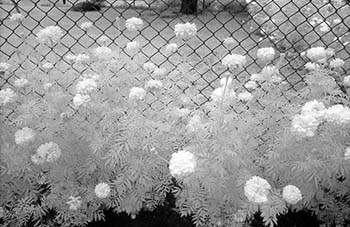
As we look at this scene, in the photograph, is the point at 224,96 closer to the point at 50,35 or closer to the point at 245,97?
the point at 245,97

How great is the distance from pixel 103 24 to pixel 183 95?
3.65 m

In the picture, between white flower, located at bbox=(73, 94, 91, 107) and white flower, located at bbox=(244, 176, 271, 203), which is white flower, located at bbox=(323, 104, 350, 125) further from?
white flower, located at bbox=(73, 94, 91, 107)

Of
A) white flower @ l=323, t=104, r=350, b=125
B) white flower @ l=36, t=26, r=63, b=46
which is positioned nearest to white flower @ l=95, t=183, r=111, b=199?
white flower @ l=36, t=26, r=63, b=46

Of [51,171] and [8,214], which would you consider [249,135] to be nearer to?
[51,171]

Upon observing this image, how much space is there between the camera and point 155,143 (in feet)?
7.39

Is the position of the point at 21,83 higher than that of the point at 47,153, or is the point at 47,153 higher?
the point at 21,83

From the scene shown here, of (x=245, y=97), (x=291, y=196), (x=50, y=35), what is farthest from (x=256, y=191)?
(x=50, y=35)

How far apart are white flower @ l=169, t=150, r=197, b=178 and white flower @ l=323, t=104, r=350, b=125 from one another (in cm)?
71

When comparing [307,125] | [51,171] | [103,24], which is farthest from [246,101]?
[103,24]

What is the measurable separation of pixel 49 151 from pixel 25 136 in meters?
0.15

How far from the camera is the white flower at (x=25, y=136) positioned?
7.09ft

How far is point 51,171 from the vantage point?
2383 millimetres

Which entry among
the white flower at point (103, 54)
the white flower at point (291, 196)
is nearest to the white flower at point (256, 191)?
the white flower at point (291, 196)

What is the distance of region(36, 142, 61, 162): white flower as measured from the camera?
214 cm
